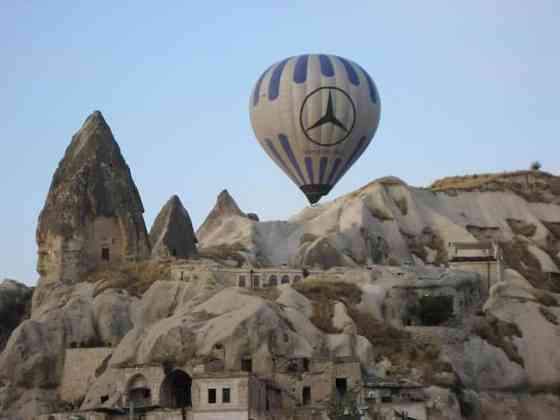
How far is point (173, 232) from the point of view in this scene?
368ft

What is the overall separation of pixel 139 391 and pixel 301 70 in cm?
2973

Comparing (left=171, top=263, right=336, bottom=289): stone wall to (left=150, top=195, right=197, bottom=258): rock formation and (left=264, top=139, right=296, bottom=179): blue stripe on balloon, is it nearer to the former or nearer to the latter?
(left=150, top=195, right=197, bottom=258): rock formation

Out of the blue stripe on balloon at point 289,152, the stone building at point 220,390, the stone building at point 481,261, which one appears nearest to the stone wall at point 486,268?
the stone building at point 481,261

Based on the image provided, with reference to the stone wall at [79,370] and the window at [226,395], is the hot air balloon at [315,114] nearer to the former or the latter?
the stone wall at [79,370]

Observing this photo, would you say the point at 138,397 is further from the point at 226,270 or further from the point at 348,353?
the point at 226,270

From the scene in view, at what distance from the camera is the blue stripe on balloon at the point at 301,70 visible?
364 feet

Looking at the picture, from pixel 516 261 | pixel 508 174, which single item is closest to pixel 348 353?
pixel 516 261

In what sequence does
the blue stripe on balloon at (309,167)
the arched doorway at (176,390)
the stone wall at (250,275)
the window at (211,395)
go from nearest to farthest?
the window at (211,395) < the arched doorway at (176,390) < the stone wall at (250,275) < the blue stripe on balloon at (309,167)

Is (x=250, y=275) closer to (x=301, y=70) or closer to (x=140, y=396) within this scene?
(x=301, y=70)

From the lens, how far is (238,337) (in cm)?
8962

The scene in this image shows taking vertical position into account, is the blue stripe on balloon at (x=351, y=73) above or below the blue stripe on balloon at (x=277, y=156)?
above

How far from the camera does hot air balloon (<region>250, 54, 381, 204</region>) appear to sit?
111 m

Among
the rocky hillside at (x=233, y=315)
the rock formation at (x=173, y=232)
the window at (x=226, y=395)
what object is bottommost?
the window at (x=226, y=395)

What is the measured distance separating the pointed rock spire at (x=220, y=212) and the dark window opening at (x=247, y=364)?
135 ft
